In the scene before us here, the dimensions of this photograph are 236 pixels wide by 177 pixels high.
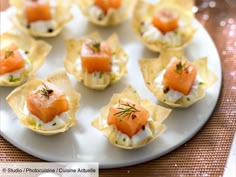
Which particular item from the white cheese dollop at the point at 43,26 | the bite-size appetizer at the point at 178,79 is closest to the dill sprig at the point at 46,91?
the bite-size appetizer at the point at 178,79

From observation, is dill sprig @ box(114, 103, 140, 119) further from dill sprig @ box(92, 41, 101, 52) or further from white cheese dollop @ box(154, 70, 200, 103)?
dill sprig @ box(92, 41, 101, 52)

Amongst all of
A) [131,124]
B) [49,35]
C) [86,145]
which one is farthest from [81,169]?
[49,35]

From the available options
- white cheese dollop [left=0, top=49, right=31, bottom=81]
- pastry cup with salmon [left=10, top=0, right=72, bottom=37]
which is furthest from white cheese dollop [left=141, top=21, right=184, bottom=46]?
white cheese dollop [left=0, top=49, right=31, bottom=81]

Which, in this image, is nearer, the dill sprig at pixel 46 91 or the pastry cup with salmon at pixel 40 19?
the dill sprig at pixel 46 91

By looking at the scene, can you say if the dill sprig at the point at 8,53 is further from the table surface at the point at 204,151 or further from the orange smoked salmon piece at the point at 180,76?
the orange smoked salmon piece at the point at 180,76

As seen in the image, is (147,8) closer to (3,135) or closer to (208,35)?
(208,35)

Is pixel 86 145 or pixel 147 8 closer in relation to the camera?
pixel 86 145

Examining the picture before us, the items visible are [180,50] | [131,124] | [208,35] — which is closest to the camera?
[131,124]

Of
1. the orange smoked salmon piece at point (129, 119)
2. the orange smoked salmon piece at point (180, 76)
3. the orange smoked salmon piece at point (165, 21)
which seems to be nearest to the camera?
the orange smoked salmon piece at point (129, 119)
